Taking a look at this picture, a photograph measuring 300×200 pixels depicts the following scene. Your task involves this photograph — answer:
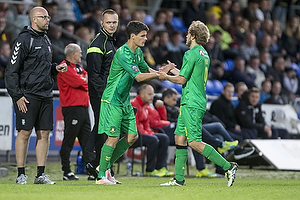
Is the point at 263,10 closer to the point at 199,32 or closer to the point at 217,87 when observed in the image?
the point at 217,87

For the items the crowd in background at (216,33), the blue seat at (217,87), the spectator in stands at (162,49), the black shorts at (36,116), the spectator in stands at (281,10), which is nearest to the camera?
the black shorts at (36,116)

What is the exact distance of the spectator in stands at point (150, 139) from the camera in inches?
476

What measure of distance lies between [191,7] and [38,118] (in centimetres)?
1268

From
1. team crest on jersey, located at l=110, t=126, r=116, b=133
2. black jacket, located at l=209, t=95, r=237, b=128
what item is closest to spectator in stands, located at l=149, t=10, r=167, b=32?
black jacket, located at l=209, t=95, r=237, b=128

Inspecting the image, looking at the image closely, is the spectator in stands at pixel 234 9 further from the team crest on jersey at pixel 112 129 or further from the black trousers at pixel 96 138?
the team crest on jersey at pixel 112 129

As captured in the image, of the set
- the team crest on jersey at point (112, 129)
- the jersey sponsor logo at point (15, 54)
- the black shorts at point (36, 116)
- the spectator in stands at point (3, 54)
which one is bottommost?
the team crest on jersey at point (112, 129)

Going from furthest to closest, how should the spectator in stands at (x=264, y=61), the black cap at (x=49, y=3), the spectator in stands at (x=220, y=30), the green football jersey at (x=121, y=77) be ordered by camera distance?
the spectator in stands at (x=220, y=30), the spectator in stands at (x=264, y=61), the black cap at (x=49, y=3), the green football jersey at (x=121, y=77)

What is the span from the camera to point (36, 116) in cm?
906

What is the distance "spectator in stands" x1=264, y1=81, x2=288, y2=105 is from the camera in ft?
55.7

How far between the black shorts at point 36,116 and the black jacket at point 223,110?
6.21m

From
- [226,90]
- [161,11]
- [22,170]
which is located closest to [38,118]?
[22,170]

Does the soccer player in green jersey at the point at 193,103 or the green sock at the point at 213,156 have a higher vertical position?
the soccer player in green jersey at the point at 193,103

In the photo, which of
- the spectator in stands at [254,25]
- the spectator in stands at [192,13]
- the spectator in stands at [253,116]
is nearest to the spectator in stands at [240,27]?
the spectator in stands at [254,25]

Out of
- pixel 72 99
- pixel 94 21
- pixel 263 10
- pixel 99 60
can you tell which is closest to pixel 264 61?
pixel 263 10
